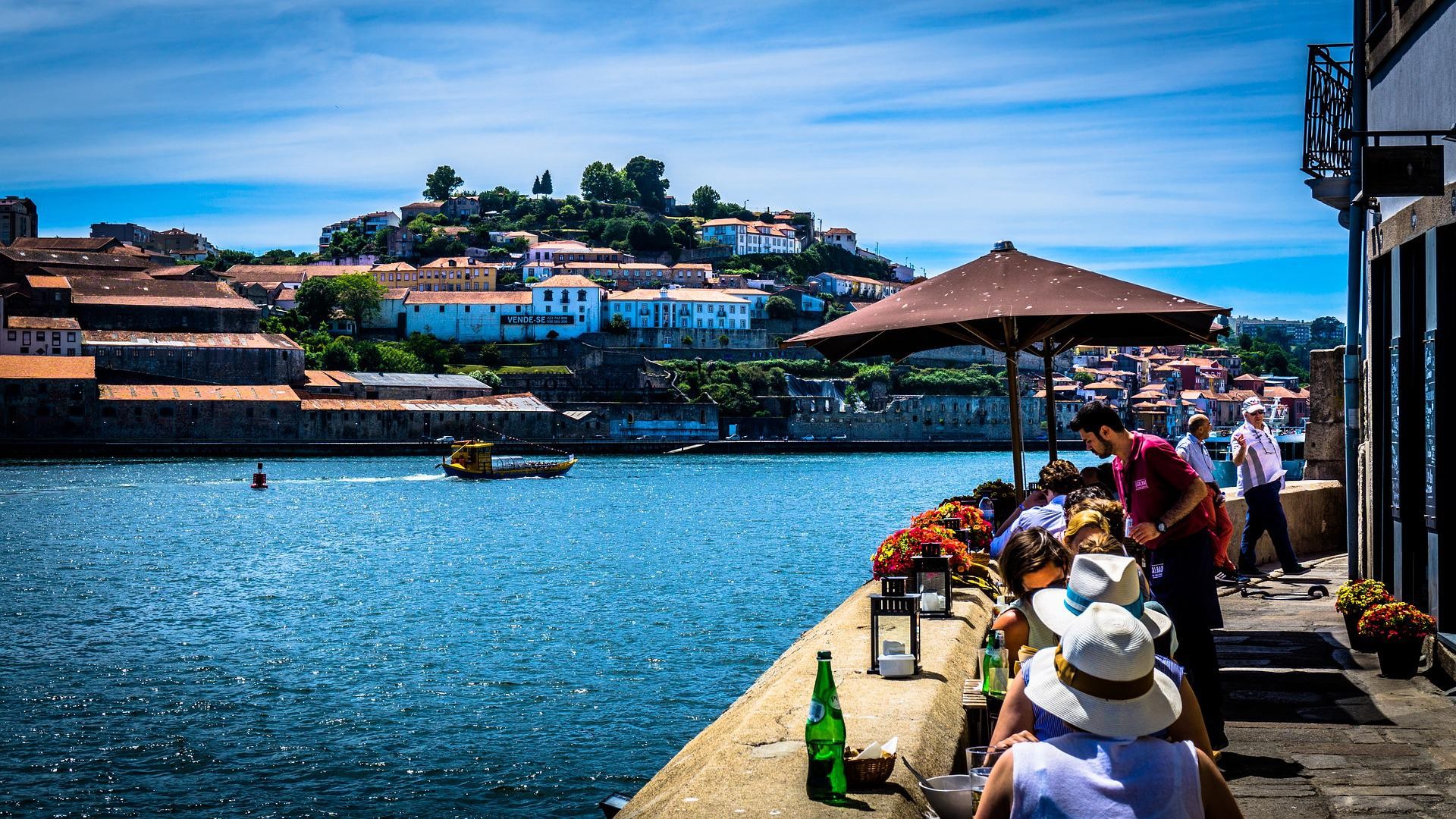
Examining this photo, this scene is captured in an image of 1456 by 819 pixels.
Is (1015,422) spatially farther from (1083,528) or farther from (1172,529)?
(1083,528)

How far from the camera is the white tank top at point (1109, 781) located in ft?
7.87

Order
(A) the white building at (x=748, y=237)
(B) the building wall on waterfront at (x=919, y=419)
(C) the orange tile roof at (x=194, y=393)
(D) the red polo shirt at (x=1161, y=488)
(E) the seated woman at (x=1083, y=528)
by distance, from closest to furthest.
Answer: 1. (E) the seated woman at (x=1083, y=528)
2. (D) the red polo shirt at (x=1161, y=488)
3. (C) the orange tile roof at (x=194, y=393)
4. (B) the building wall on waterfront at (x=919, y=419)
5. (A) the white building at (x=748, y=237)

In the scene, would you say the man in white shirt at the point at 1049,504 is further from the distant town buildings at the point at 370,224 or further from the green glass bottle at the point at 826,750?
the distant town buildings at the point at 370,224

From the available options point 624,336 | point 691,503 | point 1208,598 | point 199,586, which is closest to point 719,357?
point 624,336

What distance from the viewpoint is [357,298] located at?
337 feet

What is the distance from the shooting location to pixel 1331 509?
1135cm

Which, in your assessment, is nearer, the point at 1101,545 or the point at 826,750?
the point at 826,750

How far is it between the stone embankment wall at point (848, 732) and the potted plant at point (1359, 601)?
61.6 inches

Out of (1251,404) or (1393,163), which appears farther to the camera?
(1251,404)

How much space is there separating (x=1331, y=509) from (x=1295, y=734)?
6.84 meters

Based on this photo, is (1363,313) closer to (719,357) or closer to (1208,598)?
(1208,598)

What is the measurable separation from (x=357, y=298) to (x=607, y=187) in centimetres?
6862

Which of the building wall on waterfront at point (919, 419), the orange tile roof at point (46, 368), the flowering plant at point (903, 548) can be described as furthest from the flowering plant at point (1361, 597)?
the building wall on waterfront at point (919, 419)

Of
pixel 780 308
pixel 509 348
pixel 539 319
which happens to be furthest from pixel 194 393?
pixel 780 308
